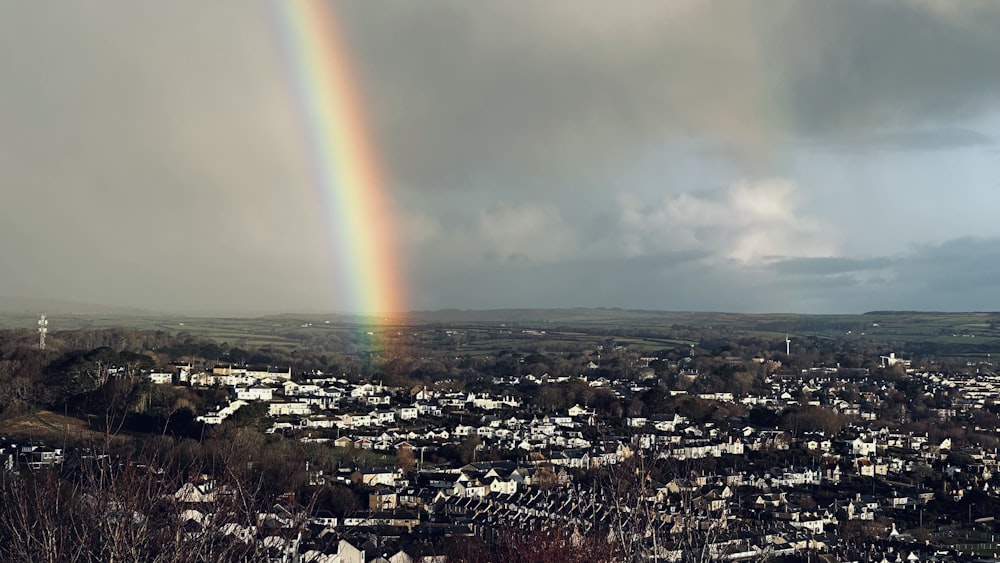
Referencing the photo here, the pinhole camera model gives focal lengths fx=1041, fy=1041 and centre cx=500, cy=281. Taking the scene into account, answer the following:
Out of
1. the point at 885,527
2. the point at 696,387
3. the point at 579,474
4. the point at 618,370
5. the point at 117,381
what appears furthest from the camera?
the point at 618,370

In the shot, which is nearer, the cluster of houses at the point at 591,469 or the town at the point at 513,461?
the town at the point at 513,461

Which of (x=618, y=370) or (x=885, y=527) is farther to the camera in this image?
(x=618, y=370)

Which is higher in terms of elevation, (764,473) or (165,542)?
(165,542)

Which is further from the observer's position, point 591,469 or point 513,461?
point 513,461

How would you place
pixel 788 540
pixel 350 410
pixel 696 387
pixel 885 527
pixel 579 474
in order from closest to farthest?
pixel 788 540 → pixel 885 527 → pixel 579 474 → pixel 350 410 → pixel 696 387

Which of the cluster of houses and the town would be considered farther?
the cluster of houses

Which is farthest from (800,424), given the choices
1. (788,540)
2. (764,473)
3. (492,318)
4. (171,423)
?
(492,318)

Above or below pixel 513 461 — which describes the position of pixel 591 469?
above

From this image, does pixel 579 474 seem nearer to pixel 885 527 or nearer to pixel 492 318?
pixel 885 527
